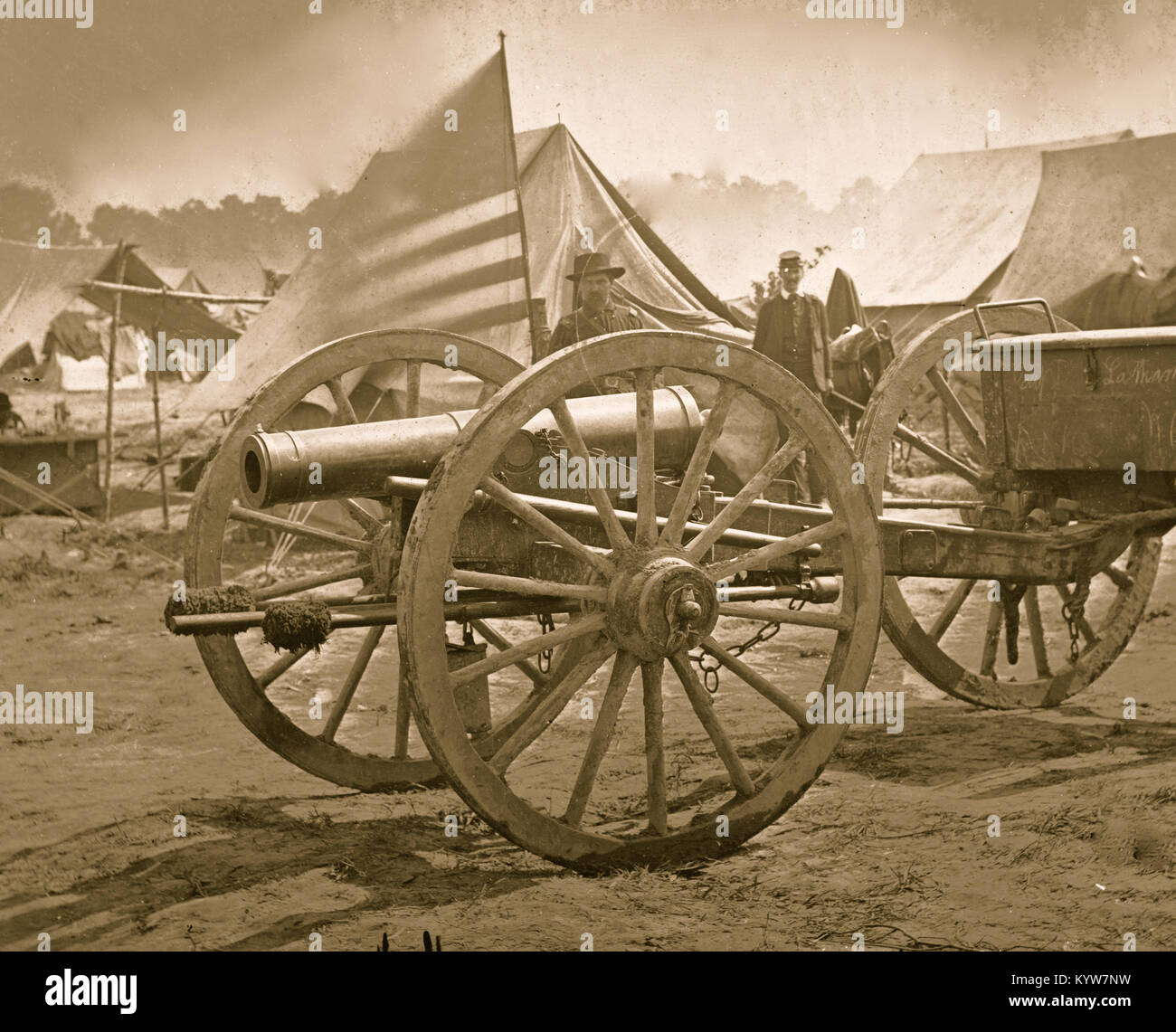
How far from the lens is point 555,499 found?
12.7 feet

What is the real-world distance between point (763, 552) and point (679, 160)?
24.3ft

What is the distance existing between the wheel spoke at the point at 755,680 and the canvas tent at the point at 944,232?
10785 millimetres

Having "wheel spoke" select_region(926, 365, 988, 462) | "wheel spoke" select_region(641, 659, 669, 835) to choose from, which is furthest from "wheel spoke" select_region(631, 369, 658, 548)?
"wheel spoke" select_region(926, 365, 988, 462)

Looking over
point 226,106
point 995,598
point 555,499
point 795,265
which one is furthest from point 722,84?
point 555,499

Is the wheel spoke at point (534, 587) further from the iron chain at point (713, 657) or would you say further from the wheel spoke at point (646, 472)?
the iron chain at point (713, 657)

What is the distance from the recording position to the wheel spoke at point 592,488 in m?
3.48

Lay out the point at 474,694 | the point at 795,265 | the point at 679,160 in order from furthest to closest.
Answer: the point at 679,160 < the point at 795,265 < the point at 474,694

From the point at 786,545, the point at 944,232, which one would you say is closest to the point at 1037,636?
the point at 786,545

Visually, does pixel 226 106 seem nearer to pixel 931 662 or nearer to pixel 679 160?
pixel 679 160

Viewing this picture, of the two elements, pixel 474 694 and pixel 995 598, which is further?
pixel 995 598

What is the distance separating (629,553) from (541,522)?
29 centimetres

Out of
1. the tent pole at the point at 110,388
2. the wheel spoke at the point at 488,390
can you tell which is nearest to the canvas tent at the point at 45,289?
the tent pole at the point at 110,388

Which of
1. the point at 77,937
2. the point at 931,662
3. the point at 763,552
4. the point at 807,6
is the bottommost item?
the point at 77,937

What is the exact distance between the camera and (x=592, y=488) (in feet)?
11.6
